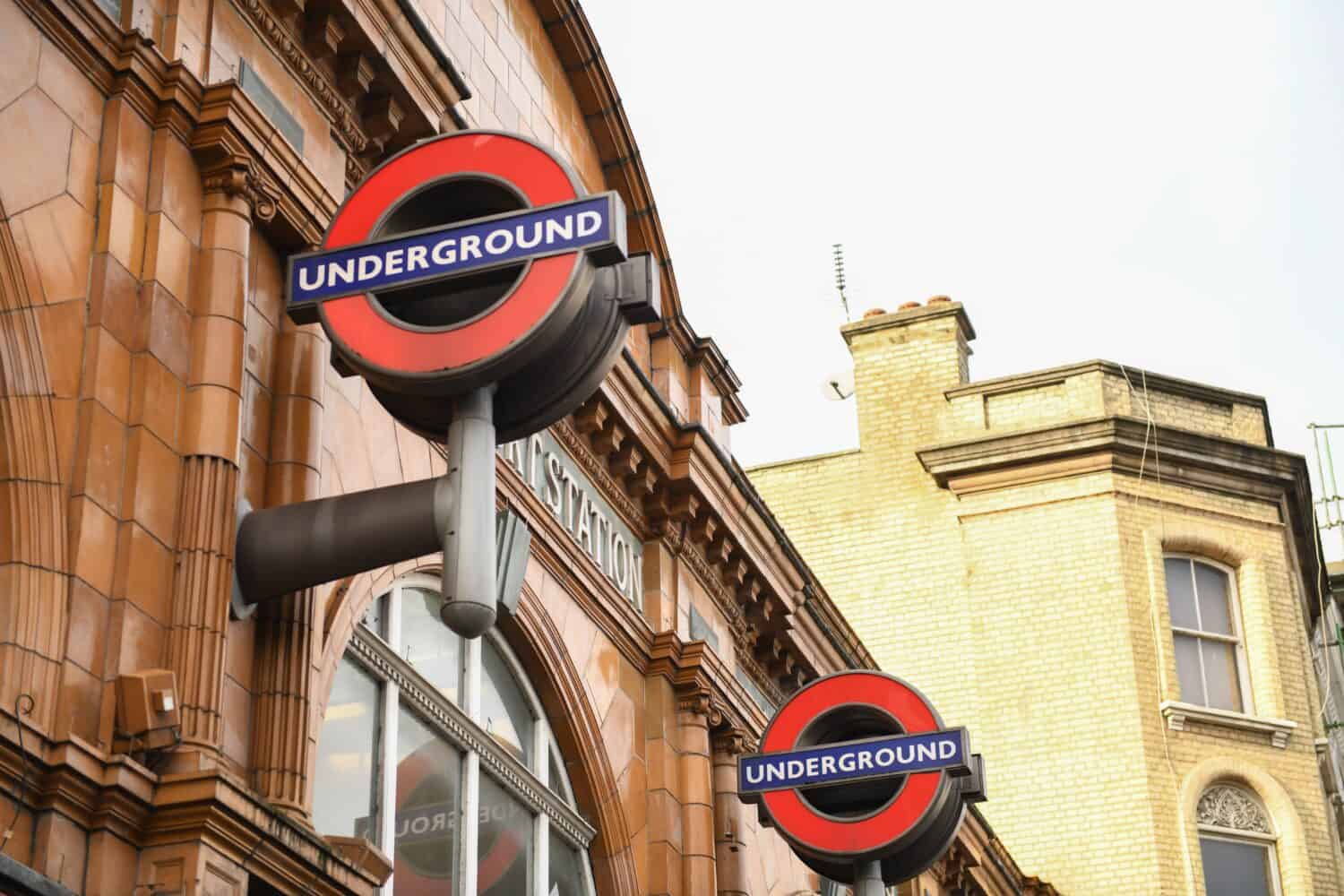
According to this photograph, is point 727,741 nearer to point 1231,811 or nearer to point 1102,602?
point 1102,602

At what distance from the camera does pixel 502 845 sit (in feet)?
47.4

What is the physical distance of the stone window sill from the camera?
29.2 metres

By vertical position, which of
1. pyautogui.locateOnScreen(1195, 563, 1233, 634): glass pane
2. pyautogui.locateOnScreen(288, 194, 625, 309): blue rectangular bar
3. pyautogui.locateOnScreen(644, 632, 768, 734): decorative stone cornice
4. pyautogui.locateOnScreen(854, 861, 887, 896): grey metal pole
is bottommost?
pyautogui.locateOnScreen(854, 861, 887, 896): grey metal pole

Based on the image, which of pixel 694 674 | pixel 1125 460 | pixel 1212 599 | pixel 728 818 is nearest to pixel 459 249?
pixel 694 674

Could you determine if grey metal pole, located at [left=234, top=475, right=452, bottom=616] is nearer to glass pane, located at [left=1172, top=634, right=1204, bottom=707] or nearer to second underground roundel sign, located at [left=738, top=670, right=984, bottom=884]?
second underground roundel sign, located at [left=738, top=670, right=984, bottom=884]

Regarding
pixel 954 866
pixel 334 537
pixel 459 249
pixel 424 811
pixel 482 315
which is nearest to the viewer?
pixel 482 315

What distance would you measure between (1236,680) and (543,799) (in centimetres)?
1753

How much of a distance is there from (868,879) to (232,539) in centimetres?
573

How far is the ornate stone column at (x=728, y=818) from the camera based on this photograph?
57.3 feet

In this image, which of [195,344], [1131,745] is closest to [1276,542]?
[1131,745]

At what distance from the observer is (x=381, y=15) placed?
1294 cm

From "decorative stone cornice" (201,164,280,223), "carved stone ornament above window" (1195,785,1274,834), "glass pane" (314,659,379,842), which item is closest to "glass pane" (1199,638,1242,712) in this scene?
"carved stone ornament above window" (1195,785,1274,834)

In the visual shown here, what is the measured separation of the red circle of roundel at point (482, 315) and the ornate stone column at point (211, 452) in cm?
96

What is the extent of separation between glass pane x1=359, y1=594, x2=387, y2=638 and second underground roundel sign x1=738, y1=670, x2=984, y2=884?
344cm
